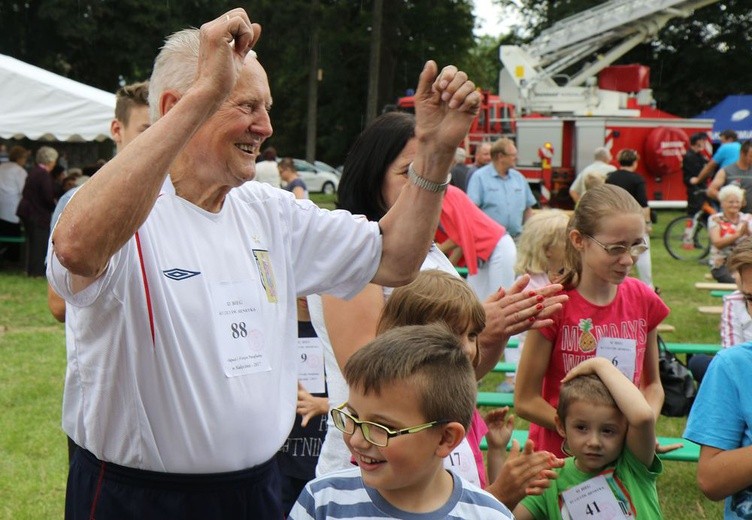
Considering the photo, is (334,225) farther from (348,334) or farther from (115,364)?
(115,364)

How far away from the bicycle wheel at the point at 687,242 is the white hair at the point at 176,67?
1444cm

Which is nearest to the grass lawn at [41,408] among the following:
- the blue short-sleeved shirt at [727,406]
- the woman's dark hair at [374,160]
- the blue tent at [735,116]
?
the blue short-sleeved shirt at [727,406]

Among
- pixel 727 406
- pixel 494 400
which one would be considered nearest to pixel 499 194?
pixel 494 400

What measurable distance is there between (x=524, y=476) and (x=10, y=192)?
13.9 meters

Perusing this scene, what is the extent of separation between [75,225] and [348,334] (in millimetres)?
1156

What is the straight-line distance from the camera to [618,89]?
87.6 feet

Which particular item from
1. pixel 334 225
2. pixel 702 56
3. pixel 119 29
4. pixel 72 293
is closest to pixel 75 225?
pixel 72 293

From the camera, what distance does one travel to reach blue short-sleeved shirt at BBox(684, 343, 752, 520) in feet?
8.99

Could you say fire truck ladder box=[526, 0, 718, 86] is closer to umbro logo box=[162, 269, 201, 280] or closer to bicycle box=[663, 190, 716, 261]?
bicycle box=[663, 190, 716, 261]

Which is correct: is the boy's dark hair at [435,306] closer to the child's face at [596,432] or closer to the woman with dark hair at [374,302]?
the woman with dark hair at [374,302]

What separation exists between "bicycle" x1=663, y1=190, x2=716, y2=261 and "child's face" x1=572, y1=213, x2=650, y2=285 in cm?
1262

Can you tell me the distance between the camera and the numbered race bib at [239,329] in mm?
2109

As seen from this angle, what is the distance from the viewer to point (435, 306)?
2602mm

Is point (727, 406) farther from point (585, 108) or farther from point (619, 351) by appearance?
point (585, 108)
